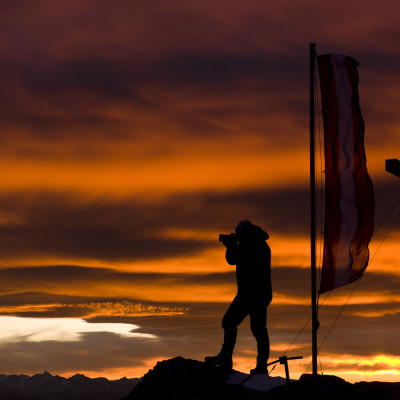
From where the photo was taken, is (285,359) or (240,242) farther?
(240,242)

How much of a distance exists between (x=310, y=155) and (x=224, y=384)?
21.1 feet

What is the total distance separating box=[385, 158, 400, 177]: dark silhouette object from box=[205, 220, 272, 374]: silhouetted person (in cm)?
355

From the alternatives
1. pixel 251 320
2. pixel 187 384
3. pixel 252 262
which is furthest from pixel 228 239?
pixel 187 384

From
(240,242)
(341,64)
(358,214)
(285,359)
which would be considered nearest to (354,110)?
(341,64)

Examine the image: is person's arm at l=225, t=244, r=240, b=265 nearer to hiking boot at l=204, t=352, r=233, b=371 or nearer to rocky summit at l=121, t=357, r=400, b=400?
hiking boot at l=204, t=352, r=233, b=371

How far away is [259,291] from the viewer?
61.2 ft

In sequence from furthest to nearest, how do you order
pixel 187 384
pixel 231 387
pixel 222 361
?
pixel 222 361 → pixel 187 384 → pixel 231 387

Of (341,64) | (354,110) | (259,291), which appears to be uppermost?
(341,64)

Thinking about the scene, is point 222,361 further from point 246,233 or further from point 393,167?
point 393,167

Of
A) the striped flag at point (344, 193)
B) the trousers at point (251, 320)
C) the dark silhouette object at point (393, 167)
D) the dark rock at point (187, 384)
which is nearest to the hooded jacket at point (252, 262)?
the trousers at point (251, 320)

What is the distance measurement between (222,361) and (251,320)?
4.14 feet

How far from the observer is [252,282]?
61.2 ft

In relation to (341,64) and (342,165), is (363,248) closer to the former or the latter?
(342,165)

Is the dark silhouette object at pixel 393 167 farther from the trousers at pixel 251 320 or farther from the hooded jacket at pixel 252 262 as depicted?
the trousers at pixel 251 320
